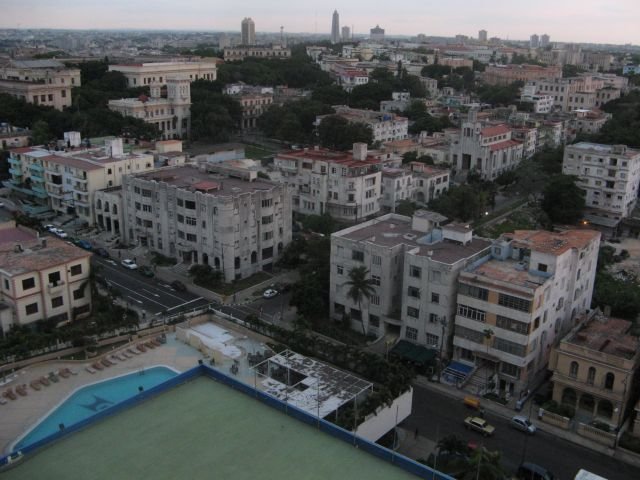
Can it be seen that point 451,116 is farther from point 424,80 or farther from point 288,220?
point 288,220

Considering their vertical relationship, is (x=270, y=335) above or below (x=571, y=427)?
above

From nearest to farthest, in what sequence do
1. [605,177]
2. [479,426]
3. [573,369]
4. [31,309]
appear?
[479,426] < [573,369] < [31,309] < [605,177]

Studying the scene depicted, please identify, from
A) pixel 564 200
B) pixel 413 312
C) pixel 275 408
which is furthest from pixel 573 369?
pixel 564 200

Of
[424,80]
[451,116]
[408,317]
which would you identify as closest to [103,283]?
[408,317]

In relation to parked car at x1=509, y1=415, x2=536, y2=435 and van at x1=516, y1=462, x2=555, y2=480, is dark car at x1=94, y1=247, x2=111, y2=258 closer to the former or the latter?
parked car at x1=509, y1=415, x2=536, y2=435

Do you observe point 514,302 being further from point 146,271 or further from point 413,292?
point 146,271

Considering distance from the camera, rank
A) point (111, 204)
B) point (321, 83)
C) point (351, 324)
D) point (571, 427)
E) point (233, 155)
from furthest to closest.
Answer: point (321, 83) → point (233, 155) → point (111, 204) → point (351, 324) → point (571, 427)
